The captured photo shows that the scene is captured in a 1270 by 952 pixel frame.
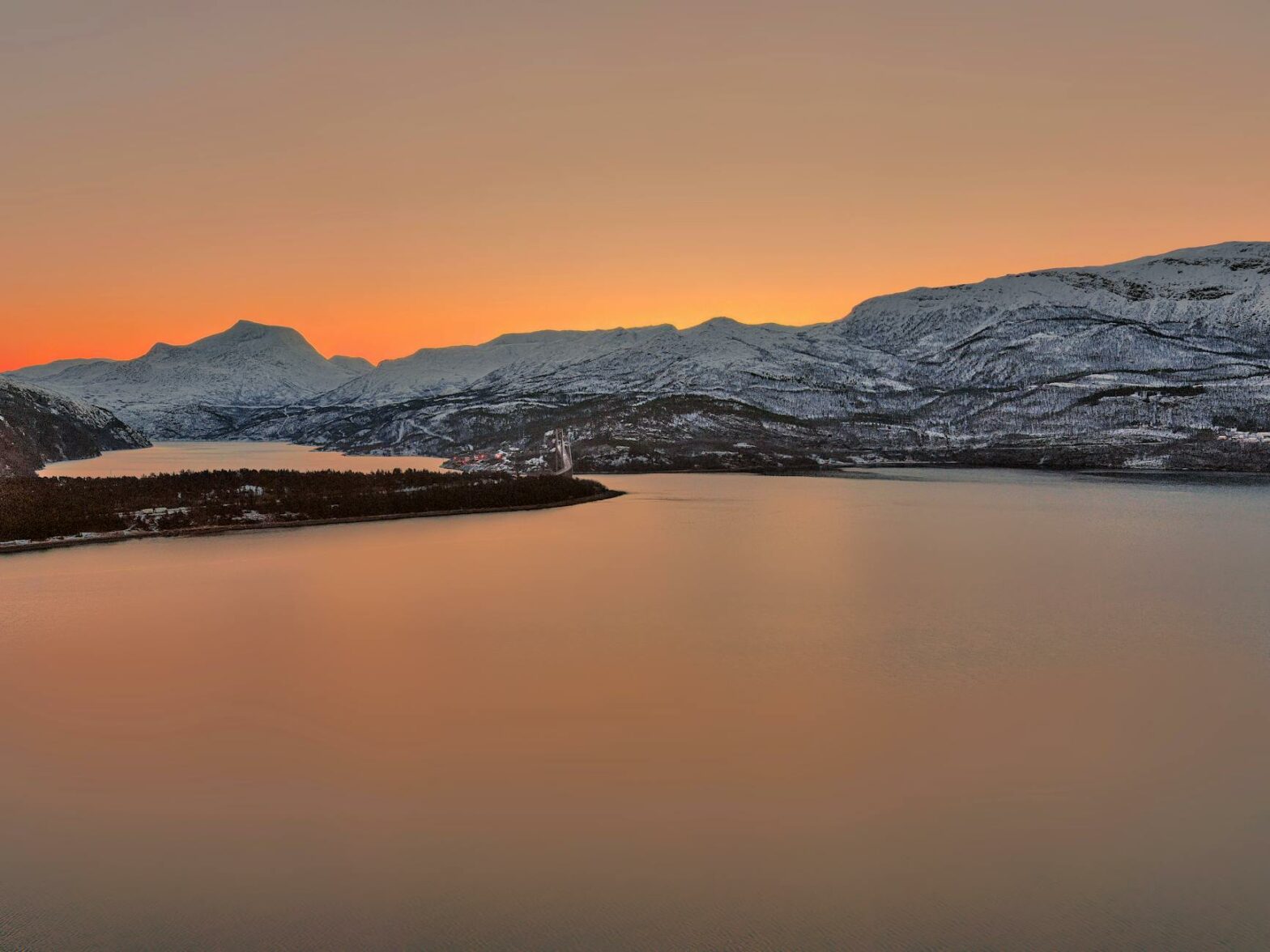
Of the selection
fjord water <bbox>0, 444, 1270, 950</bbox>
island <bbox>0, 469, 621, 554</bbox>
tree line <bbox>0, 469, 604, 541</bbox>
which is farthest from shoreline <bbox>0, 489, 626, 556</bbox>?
fjord water <bbox>0, 444, 1270, 950</bbox>

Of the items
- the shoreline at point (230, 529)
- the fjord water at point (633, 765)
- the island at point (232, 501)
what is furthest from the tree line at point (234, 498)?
the fjord water at point (633, 765)

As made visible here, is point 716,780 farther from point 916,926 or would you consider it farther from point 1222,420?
point 1222,420

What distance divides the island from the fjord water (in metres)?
21.0

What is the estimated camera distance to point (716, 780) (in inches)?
749

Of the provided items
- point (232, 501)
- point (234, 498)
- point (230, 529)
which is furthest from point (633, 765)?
point (234, 498)

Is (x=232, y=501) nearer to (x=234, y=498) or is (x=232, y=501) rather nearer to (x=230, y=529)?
(x=234, y=498)

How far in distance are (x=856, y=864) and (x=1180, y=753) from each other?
11152mm

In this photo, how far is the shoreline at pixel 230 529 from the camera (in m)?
58.2

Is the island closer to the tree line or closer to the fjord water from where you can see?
the tree line

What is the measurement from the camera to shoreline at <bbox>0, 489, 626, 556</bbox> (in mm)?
58188

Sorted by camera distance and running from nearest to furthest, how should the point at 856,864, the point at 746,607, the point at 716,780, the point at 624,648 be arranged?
1. the point at 856,864
2. the point at 716,780
3. the point at 624,648
4. the point at 746,607

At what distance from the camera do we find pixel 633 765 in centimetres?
1986

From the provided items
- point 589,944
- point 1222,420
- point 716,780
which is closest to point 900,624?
point 716,780

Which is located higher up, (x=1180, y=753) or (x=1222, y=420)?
(x=1222, y=420)
